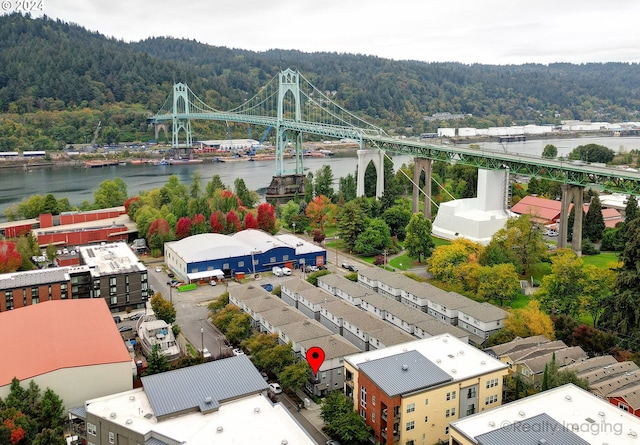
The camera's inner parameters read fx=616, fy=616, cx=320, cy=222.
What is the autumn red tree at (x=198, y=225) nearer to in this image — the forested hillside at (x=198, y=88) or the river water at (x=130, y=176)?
the river water at (x=130, y=176)

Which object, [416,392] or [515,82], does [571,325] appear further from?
[515,82]

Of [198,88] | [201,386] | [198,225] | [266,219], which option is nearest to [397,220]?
[266,219]

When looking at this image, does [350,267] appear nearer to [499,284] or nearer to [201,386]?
[499,284]

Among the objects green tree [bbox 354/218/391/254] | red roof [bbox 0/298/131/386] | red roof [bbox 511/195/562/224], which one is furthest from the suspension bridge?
red roof [bbox 0/298/131/386]

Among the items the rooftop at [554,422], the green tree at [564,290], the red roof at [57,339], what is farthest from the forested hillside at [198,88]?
the rooftop at [554,422]

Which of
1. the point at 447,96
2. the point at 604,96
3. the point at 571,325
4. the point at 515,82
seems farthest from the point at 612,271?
the point at 604,96

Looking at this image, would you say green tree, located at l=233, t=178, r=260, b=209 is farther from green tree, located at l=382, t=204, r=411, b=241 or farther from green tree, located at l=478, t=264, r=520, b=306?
green tree, located at l=478, t=264, r=520, b=306
